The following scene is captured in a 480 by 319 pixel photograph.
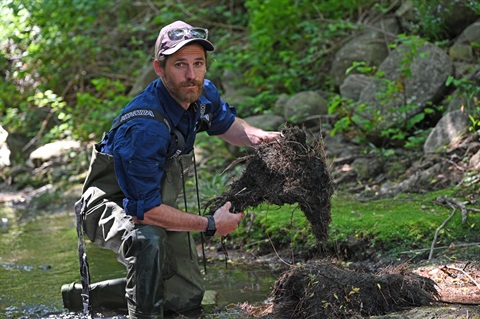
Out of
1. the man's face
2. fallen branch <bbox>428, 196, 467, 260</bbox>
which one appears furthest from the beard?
fallen branch <bbox>428, 196, 467, 260</bbox>

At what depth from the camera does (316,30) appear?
10.3 m

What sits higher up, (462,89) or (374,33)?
(374,33)

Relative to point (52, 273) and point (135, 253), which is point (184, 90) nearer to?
point (135, 253)

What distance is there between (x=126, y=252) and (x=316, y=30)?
700 centimetres

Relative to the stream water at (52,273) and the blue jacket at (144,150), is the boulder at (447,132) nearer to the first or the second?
the stream water at (52,273)

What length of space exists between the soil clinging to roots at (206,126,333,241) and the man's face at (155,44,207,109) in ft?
1.92

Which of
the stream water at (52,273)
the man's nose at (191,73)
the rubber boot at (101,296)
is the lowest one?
the stream water at (52,273)

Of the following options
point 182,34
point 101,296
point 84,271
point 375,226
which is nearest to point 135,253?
point 84,271

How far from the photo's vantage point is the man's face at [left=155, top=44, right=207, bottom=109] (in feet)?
13.4

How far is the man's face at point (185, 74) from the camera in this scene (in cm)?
409

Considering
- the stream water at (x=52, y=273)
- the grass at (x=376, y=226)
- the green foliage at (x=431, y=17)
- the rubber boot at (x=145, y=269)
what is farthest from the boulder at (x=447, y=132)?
the rubber boot at (x=145, y=269)

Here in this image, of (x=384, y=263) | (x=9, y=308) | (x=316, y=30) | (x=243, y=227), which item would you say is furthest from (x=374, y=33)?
(x=9, y=308)

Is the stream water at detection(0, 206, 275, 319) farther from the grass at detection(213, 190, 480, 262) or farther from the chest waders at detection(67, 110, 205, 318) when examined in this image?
the grass at detection(213, 190, 480, 262)

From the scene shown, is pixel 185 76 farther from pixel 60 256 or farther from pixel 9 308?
pixel 60 256
